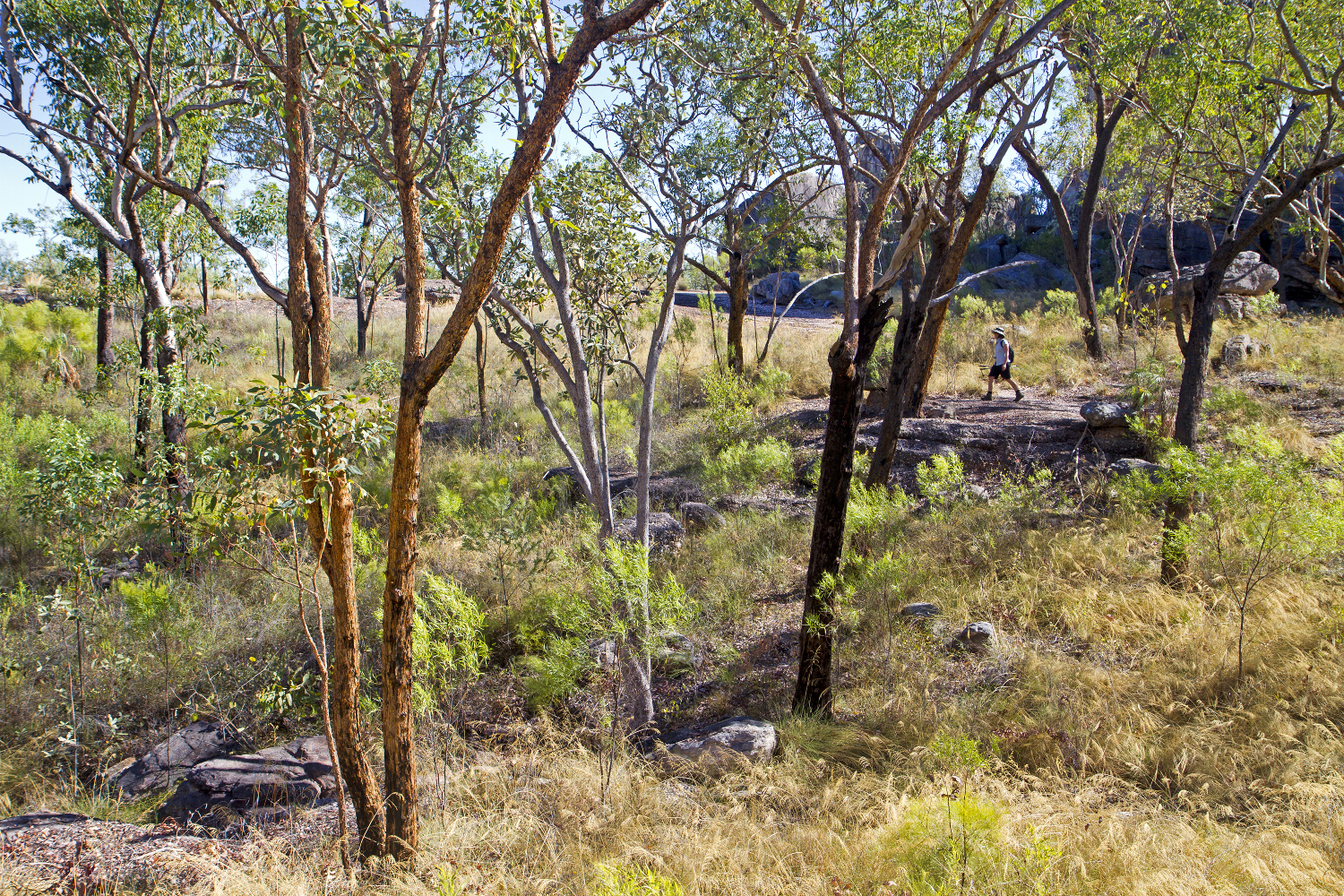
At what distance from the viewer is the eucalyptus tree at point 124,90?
858 cm

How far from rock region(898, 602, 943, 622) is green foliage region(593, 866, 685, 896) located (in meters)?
3.85

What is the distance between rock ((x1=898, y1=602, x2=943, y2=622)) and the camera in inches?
249

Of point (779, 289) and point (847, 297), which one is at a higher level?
point (779, 289)

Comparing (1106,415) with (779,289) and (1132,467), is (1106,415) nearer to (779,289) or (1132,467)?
(1132,467)

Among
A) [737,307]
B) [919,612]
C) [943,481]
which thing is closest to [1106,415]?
[943,481]

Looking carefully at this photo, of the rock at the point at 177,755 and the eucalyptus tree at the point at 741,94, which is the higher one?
the eucalyptus tree at the point at 741,94

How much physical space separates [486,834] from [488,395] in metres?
13.5

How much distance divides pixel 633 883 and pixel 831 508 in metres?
2.91

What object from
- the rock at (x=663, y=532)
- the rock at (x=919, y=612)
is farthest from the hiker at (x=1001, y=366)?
the rock at (x=919, y=612)

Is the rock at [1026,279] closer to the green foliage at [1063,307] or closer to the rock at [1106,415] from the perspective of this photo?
the green foliage at [1063,307]

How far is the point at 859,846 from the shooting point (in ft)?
11.5

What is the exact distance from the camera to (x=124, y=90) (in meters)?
10.1

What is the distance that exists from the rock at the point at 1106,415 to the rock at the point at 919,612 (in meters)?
5.14

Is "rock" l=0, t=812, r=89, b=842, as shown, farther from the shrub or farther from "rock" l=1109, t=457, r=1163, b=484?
the shrub
